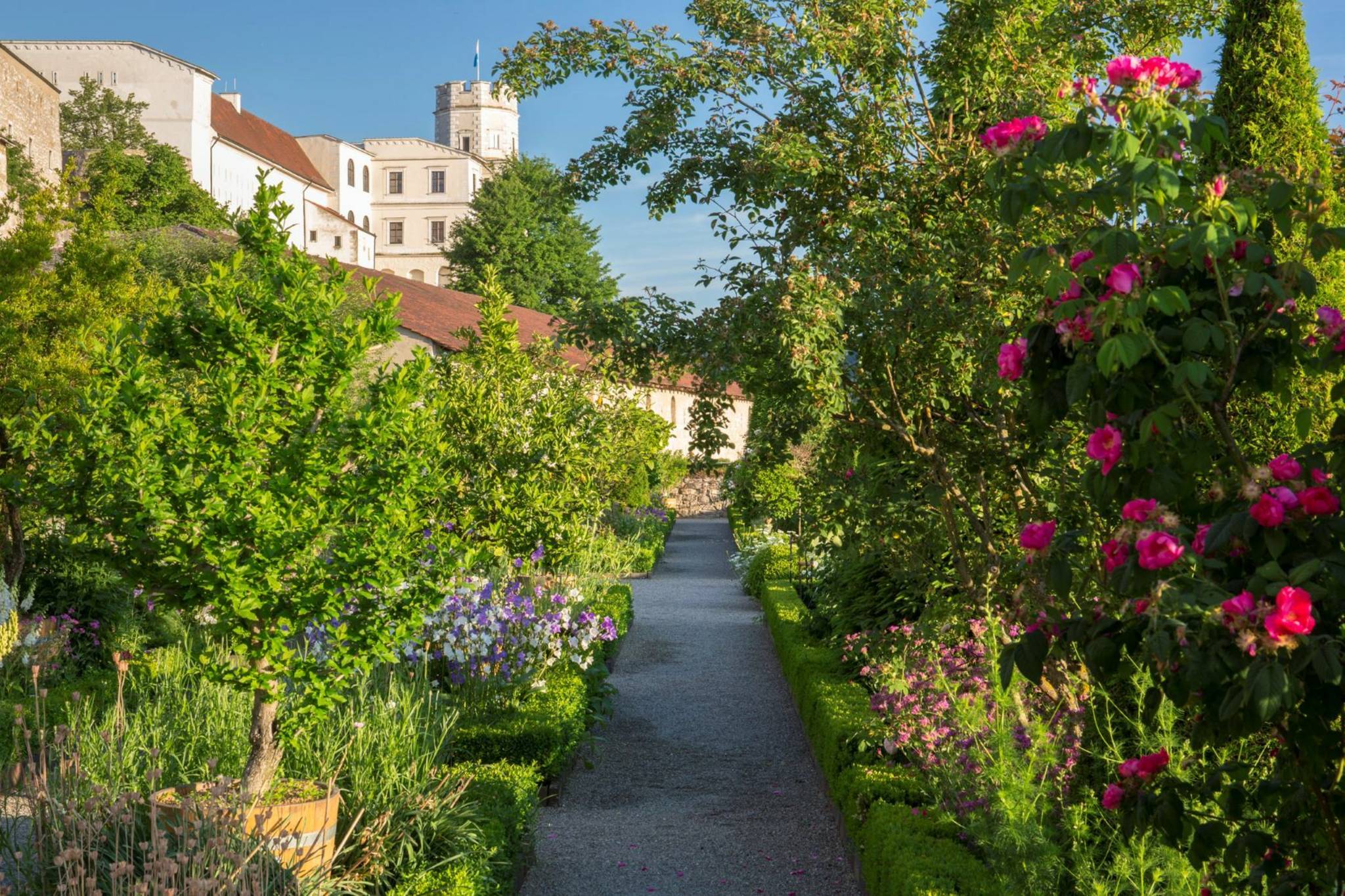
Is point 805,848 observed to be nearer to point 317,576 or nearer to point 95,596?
point 317,576

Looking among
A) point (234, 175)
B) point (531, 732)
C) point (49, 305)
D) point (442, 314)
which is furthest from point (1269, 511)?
point (234, 175)

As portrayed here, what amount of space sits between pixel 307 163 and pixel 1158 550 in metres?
69.2

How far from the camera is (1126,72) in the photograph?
7.89 ft

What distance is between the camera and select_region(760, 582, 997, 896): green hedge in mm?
4270

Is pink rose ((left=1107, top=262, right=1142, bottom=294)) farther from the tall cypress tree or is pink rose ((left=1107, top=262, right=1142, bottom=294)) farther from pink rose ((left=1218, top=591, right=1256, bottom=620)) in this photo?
the tall cypress tree

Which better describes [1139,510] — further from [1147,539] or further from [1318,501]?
[1318,501]

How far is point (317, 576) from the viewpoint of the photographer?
4496 mm

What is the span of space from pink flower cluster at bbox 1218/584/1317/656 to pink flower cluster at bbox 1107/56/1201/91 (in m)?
1.07

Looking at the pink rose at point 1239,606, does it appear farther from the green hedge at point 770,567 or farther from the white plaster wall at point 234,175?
the white plaster wall at point 234,175

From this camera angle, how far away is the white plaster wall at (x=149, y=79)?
50094 millimetres

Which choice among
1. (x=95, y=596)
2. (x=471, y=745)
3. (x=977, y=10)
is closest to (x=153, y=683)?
(x=471, y=745)

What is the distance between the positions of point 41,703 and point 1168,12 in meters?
7.31

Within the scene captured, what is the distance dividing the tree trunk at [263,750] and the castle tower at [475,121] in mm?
89578

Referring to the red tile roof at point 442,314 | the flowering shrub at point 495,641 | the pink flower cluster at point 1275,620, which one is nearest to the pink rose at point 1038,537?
the pink flower cluster at point 1275,620
